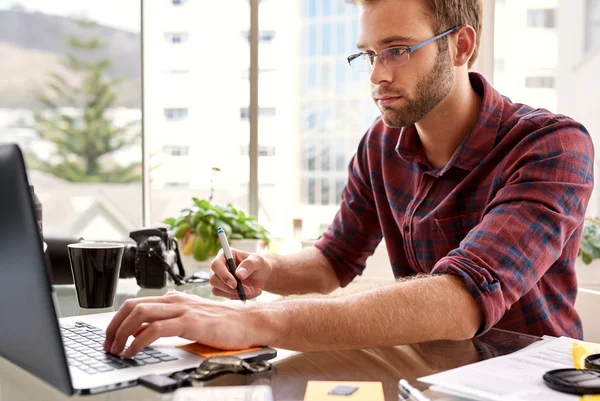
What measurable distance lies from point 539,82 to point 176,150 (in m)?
1.88

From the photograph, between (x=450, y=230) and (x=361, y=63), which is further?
(x=361, y=63)

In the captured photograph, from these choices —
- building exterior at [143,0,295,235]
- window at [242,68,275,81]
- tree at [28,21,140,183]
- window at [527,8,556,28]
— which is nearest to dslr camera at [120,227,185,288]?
building exterior at [143,0,295,235]

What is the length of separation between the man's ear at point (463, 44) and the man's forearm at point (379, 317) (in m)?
0.72

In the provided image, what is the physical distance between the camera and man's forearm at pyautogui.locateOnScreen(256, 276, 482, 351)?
98cm

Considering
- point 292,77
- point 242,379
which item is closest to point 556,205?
point 242,379

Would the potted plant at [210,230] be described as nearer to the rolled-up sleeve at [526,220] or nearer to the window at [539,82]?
the rolled-up sleeve at [526,220]

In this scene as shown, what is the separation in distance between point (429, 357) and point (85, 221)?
14.4 feet

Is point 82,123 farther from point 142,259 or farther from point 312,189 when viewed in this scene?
point 142,259

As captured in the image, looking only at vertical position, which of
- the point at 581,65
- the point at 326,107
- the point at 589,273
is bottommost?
the point at 589,273

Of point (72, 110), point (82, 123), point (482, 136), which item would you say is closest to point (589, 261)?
point (482, 136)

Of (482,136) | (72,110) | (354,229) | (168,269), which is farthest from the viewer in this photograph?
(72,110)

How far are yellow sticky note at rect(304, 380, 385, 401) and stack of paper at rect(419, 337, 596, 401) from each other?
0.22ft

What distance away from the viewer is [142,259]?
5.41 ft

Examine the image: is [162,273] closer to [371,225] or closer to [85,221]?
[371,225]
